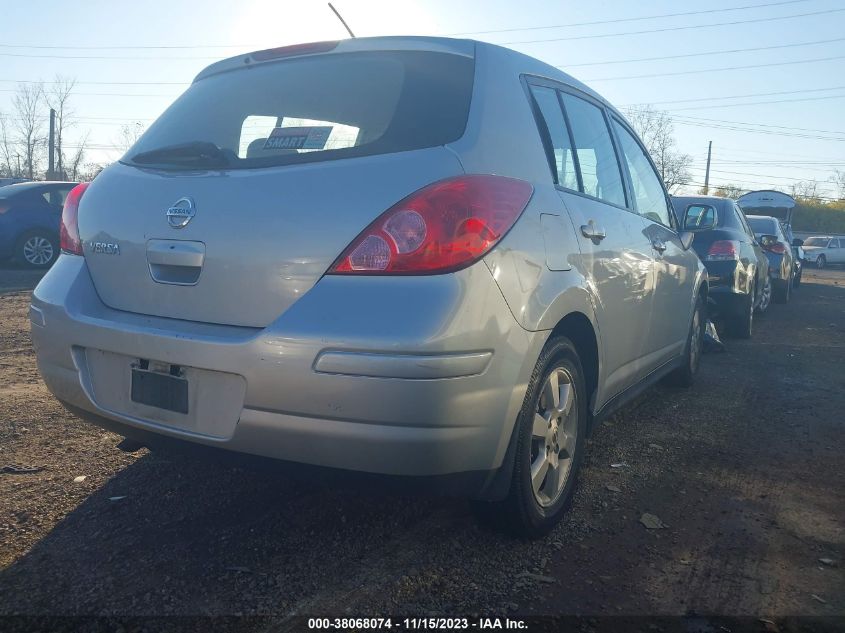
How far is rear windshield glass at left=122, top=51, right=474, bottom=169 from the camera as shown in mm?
2490

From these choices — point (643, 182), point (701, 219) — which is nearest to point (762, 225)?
point (701, 219)

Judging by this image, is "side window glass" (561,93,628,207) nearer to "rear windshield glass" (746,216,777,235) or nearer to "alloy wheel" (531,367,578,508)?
"alloy wheel" (531,367,578,508)

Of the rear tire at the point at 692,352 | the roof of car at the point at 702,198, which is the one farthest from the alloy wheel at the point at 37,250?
the rear tire at the point at 692,352

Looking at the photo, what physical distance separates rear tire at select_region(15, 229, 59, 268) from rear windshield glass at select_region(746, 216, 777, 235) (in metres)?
11.3

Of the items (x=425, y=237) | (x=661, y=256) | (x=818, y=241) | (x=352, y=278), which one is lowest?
(x=818, y=241)

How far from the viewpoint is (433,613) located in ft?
7.54

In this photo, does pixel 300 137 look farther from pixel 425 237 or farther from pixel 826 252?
pixel 826 252

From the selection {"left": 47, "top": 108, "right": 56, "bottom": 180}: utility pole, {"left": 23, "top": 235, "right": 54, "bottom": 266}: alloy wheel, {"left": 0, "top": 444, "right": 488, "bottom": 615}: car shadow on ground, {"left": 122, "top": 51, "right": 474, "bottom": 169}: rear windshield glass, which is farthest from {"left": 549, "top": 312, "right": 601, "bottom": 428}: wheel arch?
{"left": 47, "top": 108, "right": 56, "bottom": 180}: utility pole

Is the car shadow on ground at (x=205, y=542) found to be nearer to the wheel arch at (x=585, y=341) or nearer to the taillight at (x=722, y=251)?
Result: the wheel arch at (x=585, y=341)

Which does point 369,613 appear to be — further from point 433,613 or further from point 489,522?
point 489,522

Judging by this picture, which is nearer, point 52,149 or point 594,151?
point 594,151

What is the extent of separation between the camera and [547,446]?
2850 mm

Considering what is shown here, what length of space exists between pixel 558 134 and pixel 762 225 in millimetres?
10551

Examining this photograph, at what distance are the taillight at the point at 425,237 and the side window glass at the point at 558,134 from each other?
2.75 feet
